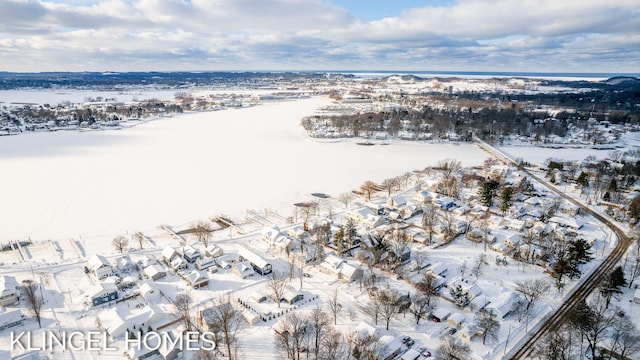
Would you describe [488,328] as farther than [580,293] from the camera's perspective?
No

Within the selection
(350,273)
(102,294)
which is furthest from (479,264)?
(102,294)

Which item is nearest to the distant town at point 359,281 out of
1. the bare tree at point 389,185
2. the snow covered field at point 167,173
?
the bare tree at point 389,185

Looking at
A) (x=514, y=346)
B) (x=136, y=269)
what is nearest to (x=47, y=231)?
(x=136, y=269)

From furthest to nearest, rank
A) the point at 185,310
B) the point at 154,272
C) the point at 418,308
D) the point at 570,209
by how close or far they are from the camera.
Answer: the point at 570,209 → the point at 154,272 → the point at 418,308 → the point at 185,310

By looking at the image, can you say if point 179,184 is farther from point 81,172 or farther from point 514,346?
point 514,346

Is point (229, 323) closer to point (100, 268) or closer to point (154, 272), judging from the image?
point (154, 272)

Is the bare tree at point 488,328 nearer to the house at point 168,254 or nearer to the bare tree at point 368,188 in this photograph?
the house at point 168,254
